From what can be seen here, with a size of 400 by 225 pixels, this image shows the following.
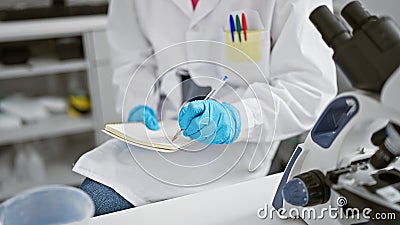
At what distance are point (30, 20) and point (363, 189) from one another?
194 cm

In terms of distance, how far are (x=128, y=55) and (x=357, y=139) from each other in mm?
1007

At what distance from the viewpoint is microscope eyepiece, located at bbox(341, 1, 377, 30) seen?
0.56 m

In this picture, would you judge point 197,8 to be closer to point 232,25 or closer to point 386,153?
point 232,25

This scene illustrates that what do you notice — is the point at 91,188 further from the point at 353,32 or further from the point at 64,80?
the point at 64,80

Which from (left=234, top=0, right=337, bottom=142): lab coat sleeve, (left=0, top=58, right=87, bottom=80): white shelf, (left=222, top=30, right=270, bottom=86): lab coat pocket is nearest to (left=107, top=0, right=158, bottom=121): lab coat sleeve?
(left=222, top=30, right=270, bottom=86): lab coat pocket

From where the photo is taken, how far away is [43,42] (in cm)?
239

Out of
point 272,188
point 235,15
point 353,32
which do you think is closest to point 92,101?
point 235,15

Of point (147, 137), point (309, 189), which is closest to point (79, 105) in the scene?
point (147, 137)

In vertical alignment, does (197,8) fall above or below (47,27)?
above

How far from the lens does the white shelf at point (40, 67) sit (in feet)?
6.83

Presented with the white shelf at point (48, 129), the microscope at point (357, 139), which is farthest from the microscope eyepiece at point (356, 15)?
the white shelf at point (48, 129)

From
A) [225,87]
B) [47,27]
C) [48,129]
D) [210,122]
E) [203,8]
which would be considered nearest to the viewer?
[210,122]

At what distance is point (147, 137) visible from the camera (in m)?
0.90

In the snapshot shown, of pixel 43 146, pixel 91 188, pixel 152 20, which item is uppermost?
pixel 152 20
